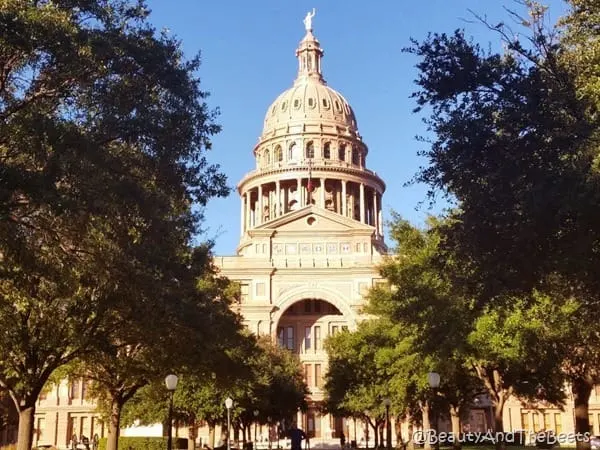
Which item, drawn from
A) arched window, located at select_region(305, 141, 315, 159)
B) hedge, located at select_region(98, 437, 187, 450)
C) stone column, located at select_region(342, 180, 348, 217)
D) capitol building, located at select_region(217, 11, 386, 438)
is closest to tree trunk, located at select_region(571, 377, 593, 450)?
hedge, located at select_region(98, 437, 187, 450)

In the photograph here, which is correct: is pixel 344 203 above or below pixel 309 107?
below

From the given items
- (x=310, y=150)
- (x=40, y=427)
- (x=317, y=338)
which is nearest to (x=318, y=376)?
(x=317, y=338)

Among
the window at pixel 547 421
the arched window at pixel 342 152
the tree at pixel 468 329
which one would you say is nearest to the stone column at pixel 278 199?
the arched window at pixel 342 152

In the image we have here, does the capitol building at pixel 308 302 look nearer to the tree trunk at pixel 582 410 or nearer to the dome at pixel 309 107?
the dome at pixel 309 107

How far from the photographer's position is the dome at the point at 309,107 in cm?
10950

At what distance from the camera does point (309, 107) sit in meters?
111

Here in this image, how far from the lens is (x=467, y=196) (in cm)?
1644

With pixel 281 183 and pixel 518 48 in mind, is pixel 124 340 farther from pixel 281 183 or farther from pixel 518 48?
pixel 281 183

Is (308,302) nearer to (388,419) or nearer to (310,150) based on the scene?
(310,150)

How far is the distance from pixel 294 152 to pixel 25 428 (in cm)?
8564

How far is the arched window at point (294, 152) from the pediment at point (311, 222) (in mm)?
21810

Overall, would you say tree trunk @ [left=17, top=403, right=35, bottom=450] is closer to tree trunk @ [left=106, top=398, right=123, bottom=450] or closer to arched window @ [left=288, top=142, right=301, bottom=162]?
tree trunk @ [left=106, top=398, right=123, bottom=450]

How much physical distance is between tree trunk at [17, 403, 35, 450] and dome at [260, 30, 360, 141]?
8595 cm

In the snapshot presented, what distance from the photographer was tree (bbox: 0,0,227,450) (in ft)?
51.1
